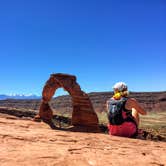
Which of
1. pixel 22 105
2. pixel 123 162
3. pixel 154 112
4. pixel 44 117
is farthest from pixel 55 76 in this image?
pixel 22 105

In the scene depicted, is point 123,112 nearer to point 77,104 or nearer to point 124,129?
point 124,129

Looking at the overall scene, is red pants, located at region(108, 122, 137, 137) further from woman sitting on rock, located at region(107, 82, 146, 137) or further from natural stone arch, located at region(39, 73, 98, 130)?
natural stone arch, located at region(39, 73, 98, 130)

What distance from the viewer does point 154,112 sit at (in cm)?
11169

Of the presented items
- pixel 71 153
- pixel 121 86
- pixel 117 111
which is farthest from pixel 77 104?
pixel 71 153

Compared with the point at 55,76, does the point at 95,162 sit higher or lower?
lower

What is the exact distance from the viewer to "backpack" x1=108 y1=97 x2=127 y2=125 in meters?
7.49

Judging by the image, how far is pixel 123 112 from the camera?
750cm

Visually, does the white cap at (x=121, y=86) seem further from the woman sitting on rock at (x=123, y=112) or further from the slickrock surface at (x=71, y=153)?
the slickrock surface at (x=71, y=153)

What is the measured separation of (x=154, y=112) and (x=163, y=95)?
887 cm

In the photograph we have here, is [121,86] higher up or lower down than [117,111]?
higher up

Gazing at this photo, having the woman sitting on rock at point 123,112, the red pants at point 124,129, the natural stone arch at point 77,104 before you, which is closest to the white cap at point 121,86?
the woman sitting on rock at point 123,112

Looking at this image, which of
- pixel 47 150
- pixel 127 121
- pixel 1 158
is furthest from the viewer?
pixel 127 121

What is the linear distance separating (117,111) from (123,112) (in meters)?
0.16

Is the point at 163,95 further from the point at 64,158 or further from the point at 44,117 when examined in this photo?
the point at 64,158
